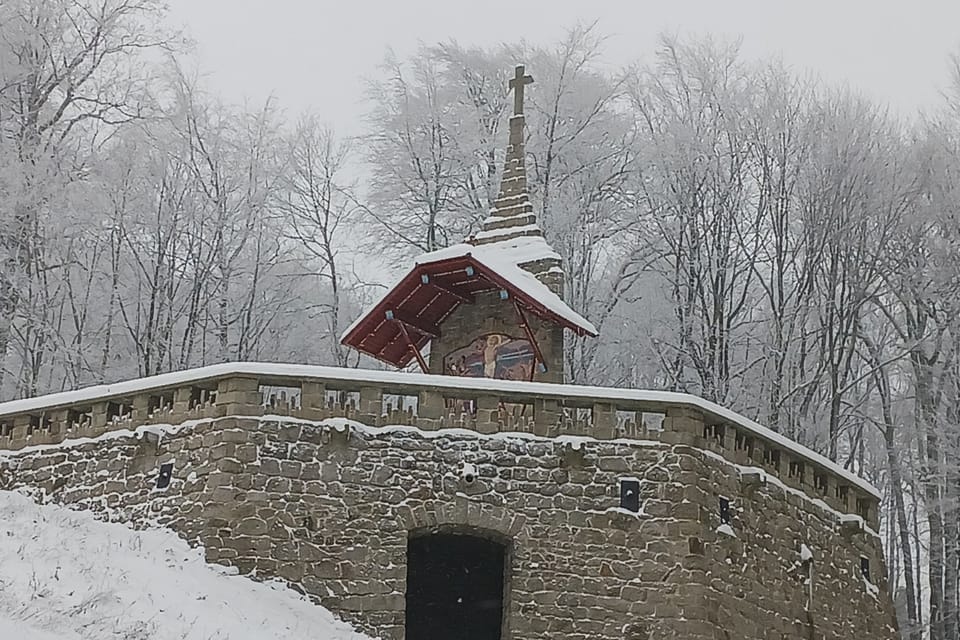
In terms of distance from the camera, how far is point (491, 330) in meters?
17.7

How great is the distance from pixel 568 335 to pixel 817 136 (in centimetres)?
592

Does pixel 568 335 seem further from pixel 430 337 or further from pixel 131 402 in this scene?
pixel 131 402

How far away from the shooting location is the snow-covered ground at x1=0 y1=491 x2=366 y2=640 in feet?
31.9

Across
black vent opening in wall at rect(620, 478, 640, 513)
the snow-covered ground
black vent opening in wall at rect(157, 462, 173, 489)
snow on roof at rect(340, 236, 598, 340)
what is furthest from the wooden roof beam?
the snow-covered ground

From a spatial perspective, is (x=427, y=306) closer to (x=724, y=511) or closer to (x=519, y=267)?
(x=519, y=267)

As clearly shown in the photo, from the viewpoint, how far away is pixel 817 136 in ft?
76.5

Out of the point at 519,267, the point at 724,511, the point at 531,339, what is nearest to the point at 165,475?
the point at 531,339

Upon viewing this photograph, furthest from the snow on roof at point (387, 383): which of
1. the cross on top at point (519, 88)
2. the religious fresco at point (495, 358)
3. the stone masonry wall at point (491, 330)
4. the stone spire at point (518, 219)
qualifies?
the cross on top at point (519, 88)

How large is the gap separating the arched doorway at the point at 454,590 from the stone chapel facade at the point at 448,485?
1.08m

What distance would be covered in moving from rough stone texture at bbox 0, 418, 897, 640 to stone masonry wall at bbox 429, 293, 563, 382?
3.36 m

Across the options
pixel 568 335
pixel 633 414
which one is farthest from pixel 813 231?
pixel 633 414

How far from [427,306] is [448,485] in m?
4.79

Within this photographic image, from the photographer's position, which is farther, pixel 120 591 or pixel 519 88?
pixel 519 88

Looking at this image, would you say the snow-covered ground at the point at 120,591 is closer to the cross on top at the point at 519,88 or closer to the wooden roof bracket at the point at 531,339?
the wooden roof bracket at the point at 531,339
